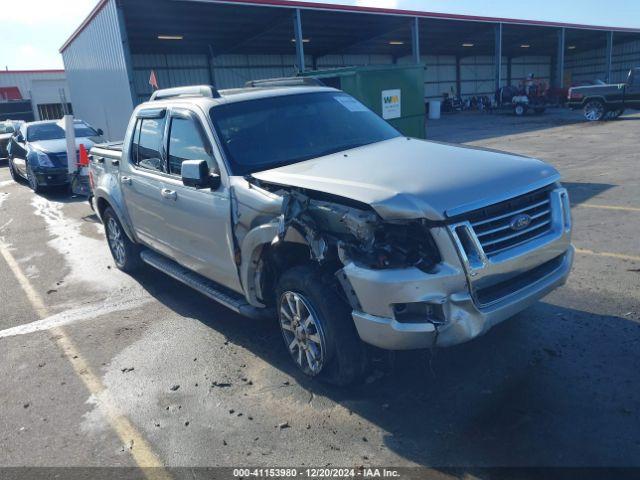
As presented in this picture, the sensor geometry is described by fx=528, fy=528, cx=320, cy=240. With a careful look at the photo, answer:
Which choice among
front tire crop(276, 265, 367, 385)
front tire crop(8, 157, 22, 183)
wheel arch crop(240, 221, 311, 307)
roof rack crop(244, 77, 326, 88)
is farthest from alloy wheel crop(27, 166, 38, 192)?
front tire crop(276, 265, 367, 385)

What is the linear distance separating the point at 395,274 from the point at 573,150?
13.1 m

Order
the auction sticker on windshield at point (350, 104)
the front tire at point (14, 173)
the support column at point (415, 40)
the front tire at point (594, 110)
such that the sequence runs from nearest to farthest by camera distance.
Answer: the auction sticker on windshield at point (350, 104) < the front tire at point (14, 173) < the front tire at point (594, 110) < the support column at point (415, 40)

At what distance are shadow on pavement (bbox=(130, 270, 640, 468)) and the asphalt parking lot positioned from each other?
1cm

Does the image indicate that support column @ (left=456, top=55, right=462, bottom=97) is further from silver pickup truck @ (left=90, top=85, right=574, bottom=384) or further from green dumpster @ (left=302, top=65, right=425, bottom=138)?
silver pickup truck @ (left=90, top=85, right=574, bottom=384)

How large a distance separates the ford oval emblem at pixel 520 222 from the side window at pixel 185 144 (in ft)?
7.57

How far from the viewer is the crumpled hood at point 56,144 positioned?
13164mm

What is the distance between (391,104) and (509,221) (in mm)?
7527

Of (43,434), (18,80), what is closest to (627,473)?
(43,434)

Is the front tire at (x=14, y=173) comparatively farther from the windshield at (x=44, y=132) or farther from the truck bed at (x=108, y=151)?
the truck bed at (x=108, y=151)

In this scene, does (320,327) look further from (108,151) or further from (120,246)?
(108,151)

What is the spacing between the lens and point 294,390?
3.75m

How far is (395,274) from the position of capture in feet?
9.75

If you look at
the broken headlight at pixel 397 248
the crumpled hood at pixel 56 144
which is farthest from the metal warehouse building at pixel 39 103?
the broken headlight at pixel 397 248

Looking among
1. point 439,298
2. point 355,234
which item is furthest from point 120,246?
point 439,298
